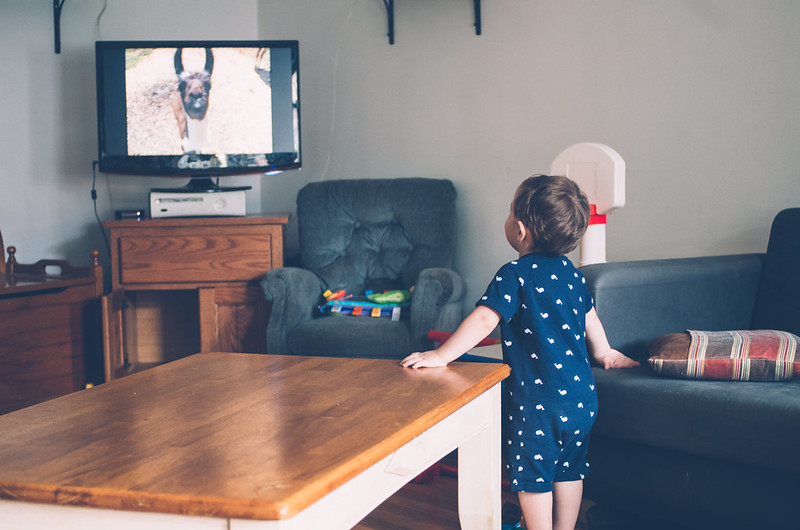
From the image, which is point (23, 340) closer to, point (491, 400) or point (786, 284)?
point (491, 400)

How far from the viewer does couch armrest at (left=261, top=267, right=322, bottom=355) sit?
260 centimetres

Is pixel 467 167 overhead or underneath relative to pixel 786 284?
overhead

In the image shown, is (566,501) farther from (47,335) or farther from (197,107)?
(197,107)

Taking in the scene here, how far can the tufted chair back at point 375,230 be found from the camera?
296 centimetres

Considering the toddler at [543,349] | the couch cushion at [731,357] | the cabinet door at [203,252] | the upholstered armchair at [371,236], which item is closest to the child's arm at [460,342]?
the toddler at [543,349]

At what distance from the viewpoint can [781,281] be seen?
1962mm

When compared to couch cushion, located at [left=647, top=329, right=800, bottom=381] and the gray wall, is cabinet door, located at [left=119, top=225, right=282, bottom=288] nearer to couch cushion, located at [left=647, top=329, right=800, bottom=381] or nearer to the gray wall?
the gray wall

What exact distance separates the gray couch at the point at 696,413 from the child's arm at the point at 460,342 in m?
0.36

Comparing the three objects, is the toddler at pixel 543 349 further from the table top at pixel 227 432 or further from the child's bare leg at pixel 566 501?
the table top at pixel 227 432

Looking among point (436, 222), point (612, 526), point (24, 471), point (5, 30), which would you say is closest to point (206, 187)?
point (436, 222)

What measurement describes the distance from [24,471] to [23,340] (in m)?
2.06

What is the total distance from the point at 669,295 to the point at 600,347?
11.9 inches

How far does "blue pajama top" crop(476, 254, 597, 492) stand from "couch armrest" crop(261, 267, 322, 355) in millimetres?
1244

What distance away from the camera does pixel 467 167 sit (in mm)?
3100
